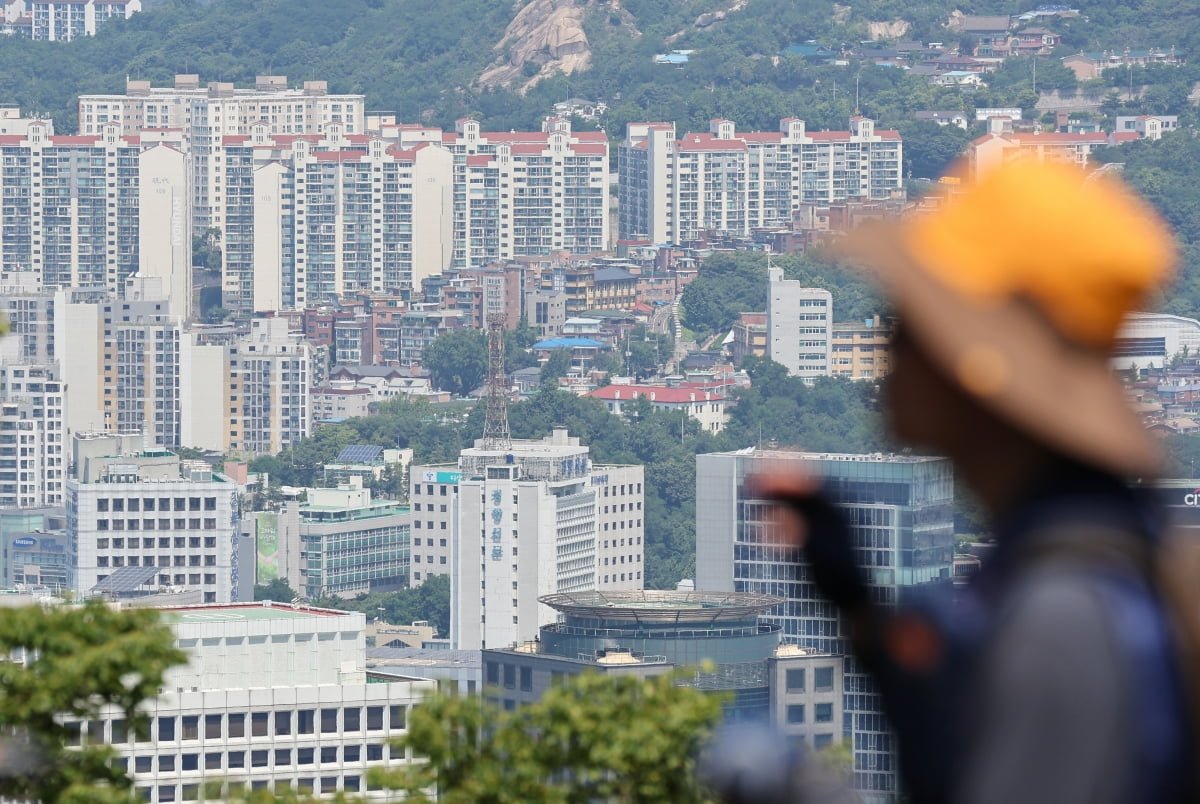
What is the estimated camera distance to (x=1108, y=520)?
426 mm

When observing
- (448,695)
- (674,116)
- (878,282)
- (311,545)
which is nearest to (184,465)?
(311,545)

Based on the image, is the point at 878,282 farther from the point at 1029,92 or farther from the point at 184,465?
the point at 1029,92

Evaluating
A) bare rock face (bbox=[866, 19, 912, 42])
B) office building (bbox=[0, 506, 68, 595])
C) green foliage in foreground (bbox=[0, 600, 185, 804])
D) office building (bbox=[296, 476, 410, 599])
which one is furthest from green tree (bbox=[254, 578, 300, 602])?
green foliage in foreground (bbox=[0, 600, 185, 804])

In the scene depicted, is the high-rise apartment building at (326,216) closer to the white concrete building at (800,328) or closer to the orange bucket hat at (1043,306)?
the white concrete building at (800,328)

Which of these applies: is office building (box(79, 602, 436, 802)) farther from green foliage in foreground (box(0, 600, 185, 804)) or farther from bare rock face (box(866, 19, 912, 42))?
bare rock face (box(866, 19, 912, 42))

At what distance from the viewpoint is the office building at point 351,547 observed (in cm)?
2386

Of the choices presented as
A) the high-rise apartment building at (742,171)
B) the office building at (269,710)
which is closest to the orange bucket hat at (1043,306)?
the office building at (269,710)

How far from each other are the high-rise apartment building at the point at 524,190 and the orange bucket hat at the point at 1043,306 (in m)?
35.8

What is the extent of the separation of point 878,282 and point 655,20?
41851 millimetres

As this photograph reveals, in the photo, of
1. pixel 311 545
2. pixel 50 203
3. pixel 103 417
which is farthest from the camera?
pixel 50 203

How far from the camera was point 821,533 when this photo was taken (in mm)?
469

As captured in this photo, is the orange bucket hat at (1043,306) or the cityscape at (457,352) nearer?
the orange bucket hat at (1043,306)

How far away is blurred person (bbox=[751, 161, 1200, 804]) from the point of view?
0.41m

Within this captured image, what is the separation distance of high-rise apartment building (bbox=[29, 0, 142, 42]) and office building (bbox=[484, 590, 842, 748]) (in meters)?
33.9
